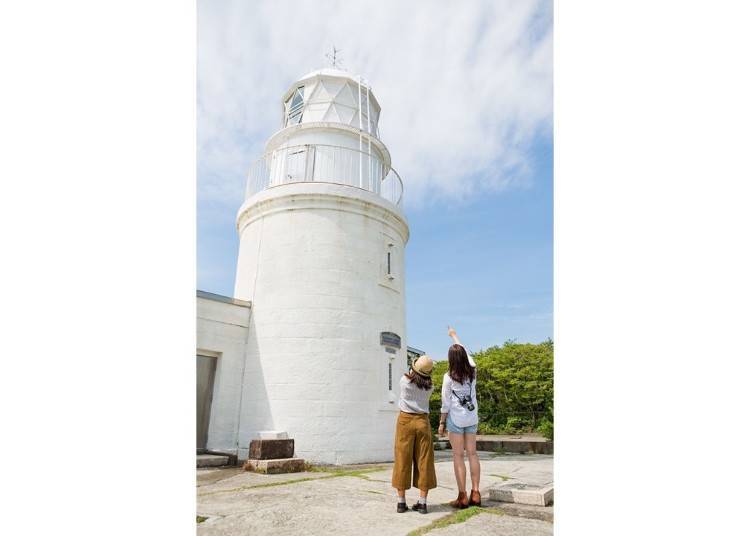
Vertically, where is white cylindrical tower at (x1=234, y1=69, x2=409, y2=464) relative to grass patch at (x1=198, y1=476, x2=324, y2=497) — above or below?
above

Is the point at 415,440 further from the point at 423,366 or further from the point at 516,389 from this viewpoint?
the point at 516,389

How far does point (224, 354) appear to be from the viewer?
29.6 feet

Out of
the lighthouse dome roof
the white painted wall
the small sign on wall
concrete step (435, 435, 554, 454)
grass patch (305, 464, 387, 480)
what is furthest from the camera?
concrete step (435, 435, 554, 454)

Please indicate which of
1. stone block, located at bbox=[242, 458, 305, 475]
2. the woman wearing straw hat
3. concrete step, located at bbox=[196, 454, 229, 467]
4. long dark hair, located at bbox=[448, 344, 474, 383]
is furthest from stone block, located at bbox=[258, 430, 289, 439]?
long dark hair, located at bbox=[448, 344, 474, 383]

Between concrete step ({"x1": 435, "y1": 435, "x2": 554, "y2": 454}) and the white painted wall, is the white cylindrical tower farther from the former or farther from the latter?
concrete step ({"x1": 435, "y1": 435, "x2": 554, "y2": 454})

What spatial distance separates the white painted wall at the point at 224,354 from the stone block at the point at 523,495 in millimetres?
5656

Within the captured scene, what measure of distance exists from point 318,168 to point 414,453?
7.35 meters

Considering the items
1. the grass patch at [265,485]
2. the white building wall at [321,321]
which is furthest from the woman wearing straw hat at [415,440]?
the white building wall at [321,321]

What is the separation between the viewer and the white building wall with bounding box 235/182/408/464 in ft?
28.0

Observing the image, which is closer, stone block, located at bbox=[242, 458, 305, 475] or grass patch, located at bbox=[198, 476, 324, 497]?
grass patch, located at bbox=[198, 476, 324, 497]

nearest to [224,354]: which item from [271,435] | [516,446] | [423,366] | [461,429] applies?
[271,435]

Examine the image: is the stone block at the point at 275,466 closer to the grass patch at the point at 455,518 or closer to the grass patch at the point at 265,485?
the grass patch at the point at 265,485
